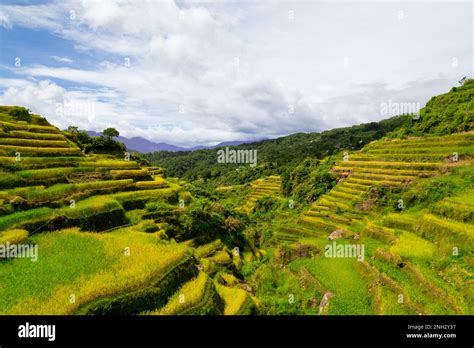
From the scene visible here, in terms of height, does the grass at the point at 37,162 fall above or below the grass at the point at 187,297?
above

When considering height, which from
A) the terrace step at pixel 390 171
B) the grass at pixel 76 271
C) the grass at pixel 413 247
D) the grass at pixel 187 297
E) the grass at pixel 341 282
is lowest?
the grass at pixel 341 282

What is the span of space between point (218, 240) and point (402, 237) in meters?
15.0

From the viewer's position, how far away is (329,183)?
147ft

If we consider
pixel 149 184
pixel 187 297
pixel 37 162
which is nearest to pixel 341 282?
pixel 187 297

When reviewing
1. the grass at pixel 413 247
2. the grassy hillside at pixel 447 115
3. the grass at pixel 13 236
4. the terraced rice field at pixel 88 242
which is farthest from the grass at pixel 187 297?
the grassy hillside at pixel 447 115

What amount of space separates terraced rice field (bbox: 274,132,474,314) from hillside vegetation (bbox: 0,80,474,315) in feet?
0.31

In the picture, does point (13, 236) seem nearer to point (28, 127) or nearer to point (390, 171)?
point (28, 127)

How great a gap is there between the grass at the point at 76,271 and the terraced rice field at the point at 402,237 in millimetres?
10524

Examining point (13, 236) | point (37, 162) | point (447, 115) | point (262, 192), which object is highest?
point (447, 115)

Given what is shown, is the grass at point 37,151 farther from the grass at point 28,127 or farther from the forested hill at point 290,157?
the forested hill at point 290,157

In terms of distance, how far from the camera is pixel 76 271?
14.2 meters

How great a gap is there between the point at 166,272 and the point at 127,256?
253cm

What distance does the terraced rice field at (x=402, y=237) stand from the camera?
15.6 m
